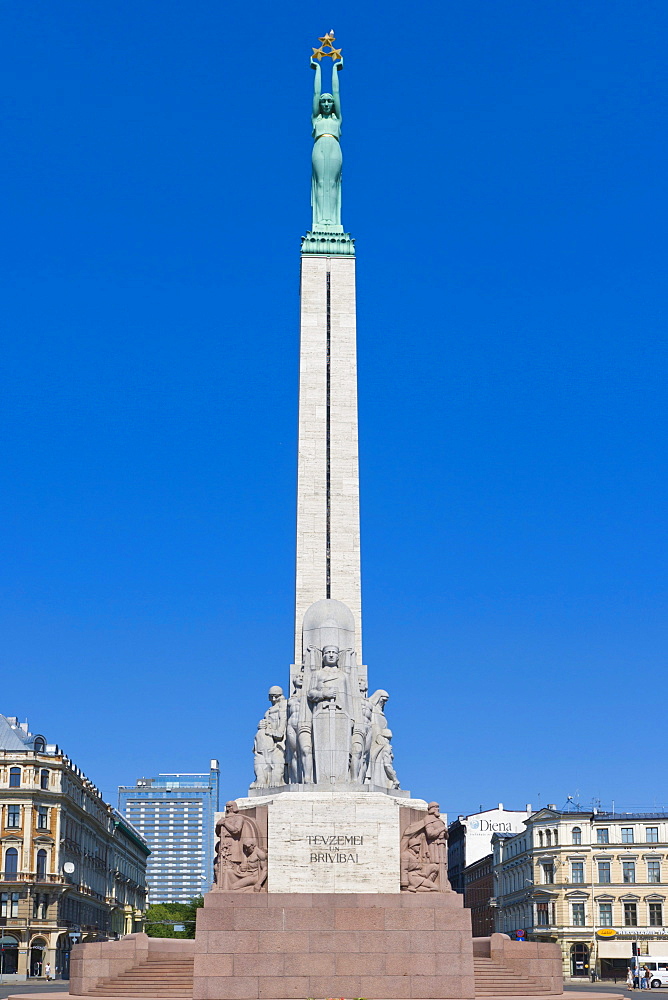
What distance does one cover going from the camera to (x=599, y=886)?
7675 centimetres

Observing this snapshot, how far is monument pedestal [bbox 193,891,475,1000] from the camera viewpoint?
21875 mm

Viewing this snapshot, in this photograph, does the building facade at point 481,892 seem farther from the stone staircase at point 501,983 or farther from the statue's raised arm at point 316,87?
the stone staircase at point 501,983

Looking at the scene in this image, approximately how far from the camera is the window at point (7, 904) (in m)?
67.8

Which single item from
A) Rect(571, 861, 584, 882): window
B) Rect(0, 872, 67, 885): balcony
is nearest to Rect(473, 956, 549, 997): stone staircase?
Rect(0, 872, 67, 885): balcony

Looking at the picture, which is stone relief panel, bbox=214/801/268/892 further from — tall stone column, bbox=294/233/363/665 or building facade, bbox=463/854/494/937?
building facade, bbox=463/854/494/937

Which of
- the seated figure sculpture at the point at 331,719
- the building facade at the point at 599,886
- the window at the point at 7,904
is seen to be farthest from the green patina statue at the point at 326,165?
the building facade at the point at 599,886

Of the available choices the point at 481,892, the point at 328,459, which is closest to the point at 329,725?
the point at 328,459

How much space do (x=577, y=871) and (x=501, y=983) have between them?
5550cm

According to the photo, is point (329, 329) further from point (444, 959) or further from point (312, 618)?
point (444, 959)

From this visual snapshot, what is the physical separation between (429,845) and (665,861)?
56695mm

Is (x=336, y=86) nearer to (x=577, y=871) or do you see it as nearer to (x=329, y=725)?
(x=329, y=725)

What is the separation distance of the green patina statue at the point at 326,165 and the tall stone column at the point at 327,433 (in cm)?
102

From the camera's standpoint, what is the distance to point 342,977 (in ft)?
71.9

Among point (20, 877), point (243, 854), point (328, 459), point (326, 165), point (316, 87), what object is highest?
point (316, 87)
